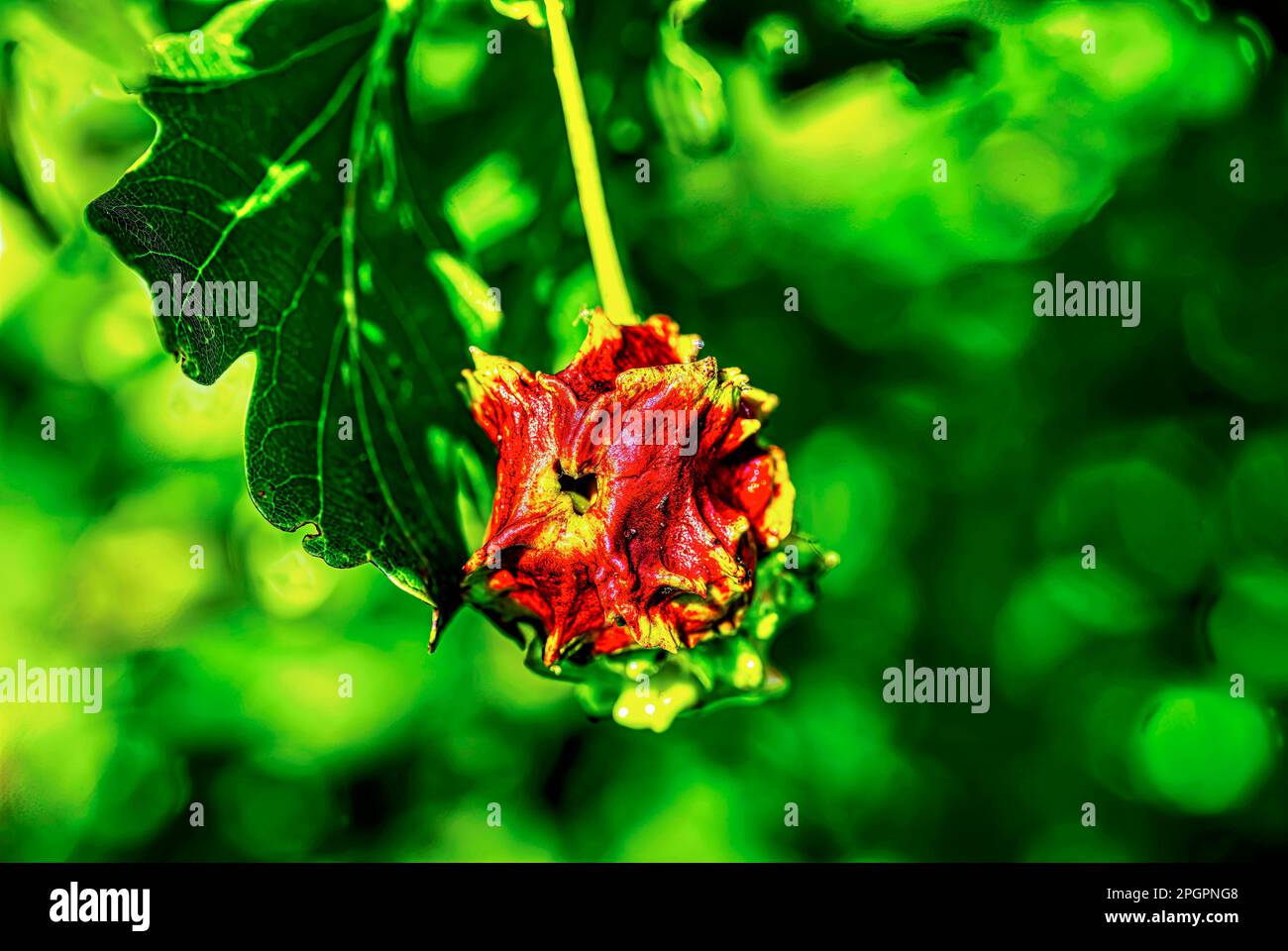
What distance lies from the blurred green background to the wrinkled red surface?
0.84 ft

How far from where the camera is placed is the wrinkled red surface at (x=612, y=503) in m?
0.52

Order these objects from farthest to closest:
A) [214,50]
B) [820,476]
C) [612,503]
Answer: [820,476] < [214,50] < [612,503]

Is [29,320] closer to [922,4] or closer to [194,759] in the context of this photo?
[194,759]

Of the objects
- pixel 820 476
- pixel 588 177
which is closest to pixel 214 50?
pixel 588 177

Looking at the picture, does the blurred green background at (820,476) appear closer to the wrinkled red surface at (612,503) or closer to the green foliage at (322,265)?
the green foliage at (322,265)

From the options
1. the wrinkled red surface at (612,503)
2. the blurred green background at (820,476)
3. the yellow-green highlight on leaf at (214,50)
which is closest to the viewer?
the wrinkled red surface at (612,503)

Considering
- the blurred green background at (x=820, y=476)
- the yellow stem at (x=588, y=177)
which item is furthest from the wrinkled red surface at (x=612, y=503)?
the blurred green background at (x=820, y=476)

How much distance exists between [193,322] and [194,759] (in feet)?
1.46

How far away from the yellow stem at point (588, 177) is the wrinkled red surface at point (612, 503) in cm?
6

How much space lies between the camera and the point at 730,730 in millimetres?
836

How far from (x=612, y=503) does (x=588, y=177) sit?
0.21 meters

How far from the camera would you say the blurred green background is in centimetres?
79

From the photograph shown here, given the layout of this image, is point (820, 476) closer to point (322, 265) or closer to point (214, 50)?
point (322, 265)

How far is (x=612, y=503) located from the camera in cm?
52
